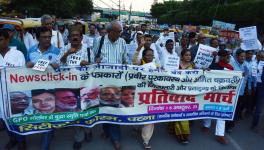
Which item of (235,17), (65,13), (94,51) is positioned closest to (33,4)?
(65,13)

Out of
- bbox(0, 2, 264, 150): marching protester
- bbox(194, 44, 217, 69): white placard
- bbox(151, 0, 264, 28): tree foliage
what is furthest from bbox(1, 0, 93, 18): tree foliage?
bbox(194, 44, 217, 69): white placard

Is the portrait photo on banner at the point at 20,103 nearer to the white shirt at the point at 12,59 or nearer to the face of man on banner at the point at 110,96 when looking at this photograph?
the white shirt at the point at 12,59

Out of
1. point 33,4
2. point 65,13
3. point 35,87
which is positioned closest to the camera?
point 35,87

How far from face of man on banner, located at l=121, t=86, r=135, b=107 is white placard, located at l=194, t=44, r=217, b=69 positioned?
1.83m

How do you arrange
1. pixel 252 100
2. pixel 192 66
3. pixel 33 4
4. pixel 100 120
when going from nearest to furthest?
pixel 100 120
pixel 192 66
pixel 252 100
pixel 33 4

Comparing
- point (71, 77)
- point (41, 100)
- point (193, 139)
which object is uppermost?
point (71, 77)

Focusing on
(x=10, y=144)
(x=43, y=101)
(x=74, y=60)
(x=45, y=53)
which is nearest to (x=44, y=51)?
(x=45, y=53)

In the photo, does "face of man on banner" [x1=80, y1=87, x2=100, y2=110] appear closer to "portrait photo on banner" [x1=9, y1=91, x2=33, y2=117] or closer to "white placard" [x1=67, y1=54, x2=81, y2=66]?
"white placard" [x1=67, y1=54, x2=81, y2=66]

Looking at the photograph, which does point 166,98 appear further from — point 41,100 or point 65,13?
point 65,13

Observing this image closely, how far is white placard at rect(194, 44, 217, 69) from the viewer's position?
5953 mm

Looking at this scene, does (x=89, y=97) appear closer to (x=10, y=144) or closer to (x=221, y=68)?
(x=10, y=144)

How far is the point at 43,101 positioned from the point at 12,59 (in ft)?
2.48

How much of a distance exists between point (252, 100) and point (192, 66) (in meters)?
2.26

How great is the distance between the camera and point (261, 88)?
5.79 metres
